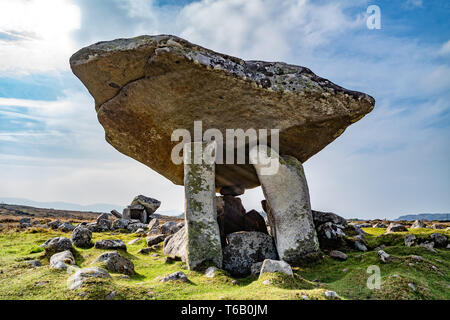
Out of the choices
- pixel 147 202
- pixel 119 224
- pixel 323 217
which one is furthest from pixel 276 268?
pixel 147 202

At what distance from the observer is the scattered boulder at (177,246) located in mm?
10594

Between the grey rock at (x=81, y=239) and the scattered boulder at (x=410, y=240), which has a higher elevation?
the scattered boulder at (x=410, y=240)

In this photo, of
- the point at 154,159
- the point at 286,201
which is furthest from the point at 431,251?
the point at 154,159

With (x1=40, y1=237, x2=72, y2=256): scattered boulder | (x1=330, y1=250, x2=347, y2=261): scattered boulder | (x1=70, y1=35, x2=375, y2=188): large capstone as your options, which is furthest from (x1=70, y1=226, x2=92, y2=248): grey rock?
(x1=330, y1=250, x2=347, y2=261): scattered boulder

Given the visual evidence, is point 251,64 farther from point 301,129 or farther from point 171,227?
point 171,227

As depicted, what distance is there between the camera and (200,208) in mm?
10102

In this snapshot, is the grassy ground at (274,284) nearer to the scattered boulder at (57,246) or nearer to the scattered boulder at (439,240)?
the scattered boulder at (57,246)

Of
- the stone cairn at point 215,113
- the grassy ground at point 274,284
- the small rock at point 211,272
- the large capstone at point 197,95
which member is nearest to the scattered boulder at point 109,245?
the stone cairn at point 215,113

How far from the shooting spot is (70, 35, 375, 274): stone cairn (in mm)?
9086

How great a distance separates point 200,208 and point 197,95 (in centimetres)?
351

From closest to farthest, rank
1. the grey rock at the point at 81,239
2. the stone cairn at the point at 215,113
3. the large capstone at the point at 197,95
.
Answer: the large capstone at the point at 197,95
the stone cairn at the point at 215,113
the grey rock at the point at 81,239

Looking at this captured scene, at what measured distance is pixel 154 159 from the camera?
13094 millimetres

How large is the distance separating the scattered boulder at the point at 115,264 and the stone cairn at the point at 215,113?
5.52ft

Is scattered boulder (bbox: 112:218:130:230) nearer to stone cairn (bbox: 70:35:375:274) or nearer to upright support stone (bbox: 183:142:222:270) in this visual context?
stone cairn (bbox: 70:35:375:274)
